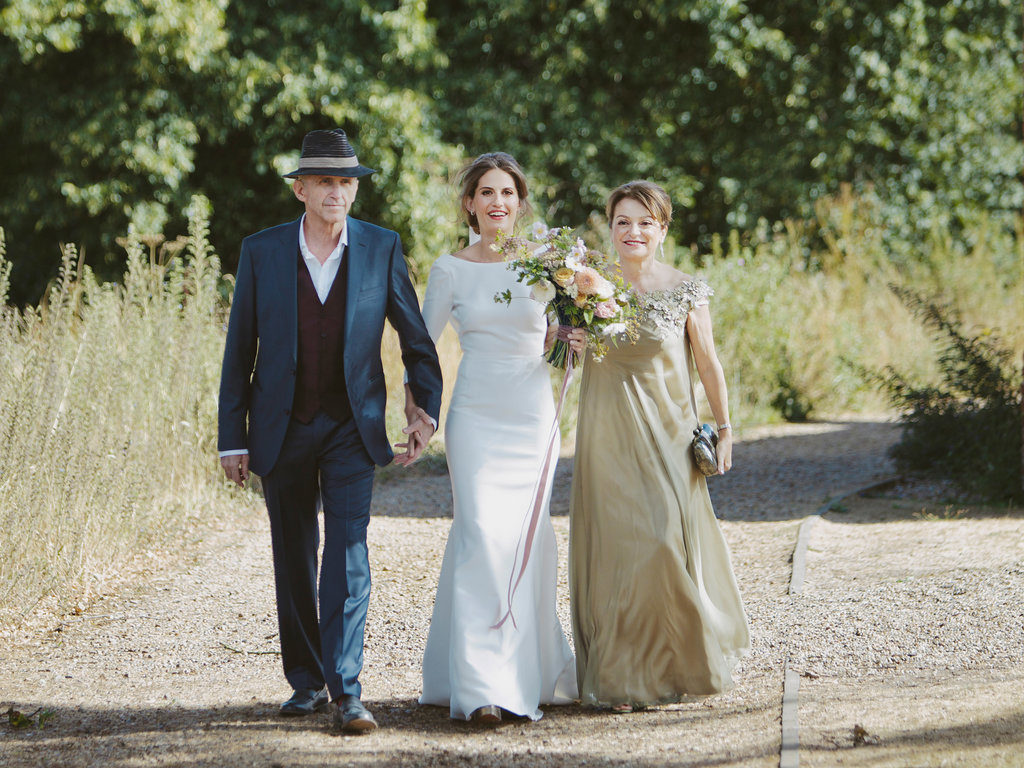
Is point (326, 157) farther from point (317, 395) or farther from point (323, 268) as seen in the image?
point (317, 395)

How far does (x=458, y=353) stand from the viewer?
36.7ft

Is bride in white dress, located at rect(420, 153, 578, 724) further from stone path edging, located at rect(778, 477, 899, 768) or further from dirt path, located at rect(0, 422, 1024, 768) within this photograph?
stone path edging, located at rect(778, 477, 899, 768)

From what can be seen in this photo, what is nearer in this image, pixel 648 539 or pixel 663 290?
pixel 648 539

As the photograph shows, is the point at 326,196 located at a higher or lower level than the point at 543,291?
higher

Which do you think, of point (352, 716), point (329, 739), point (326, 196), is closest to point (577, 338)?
point (326, 196)

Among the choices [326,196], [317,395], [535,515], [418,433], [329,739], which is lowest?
[329,739]

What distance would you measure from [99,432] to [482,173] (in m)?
3.37

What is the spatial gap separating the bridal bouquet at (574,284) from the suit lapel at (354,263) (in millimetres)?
475

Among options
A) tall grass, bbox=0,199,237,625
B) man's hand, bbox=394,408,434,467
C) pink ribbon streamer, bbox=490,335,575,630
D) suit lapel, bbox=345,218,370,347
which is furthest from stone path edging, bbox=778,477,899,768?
tall grass, bbox=0,199,237,625

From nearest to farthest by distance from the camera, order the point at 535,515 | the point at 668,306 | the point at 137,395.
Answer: the point at 535,515, the point at 668,306, the point at 137,395

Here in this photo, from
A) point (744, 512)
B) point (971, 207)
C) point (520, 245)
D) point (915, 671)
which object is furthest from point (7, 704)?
point (971, 207)

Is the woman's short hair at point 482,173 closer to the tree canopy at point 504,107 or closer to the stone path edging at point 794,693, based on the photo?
the stone path edging at point 794,693

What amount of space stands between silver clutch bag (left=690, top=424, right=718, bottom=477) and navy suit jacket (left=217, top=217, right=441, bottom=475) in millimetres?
1197

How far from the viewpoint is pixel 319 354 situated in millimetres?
3977
